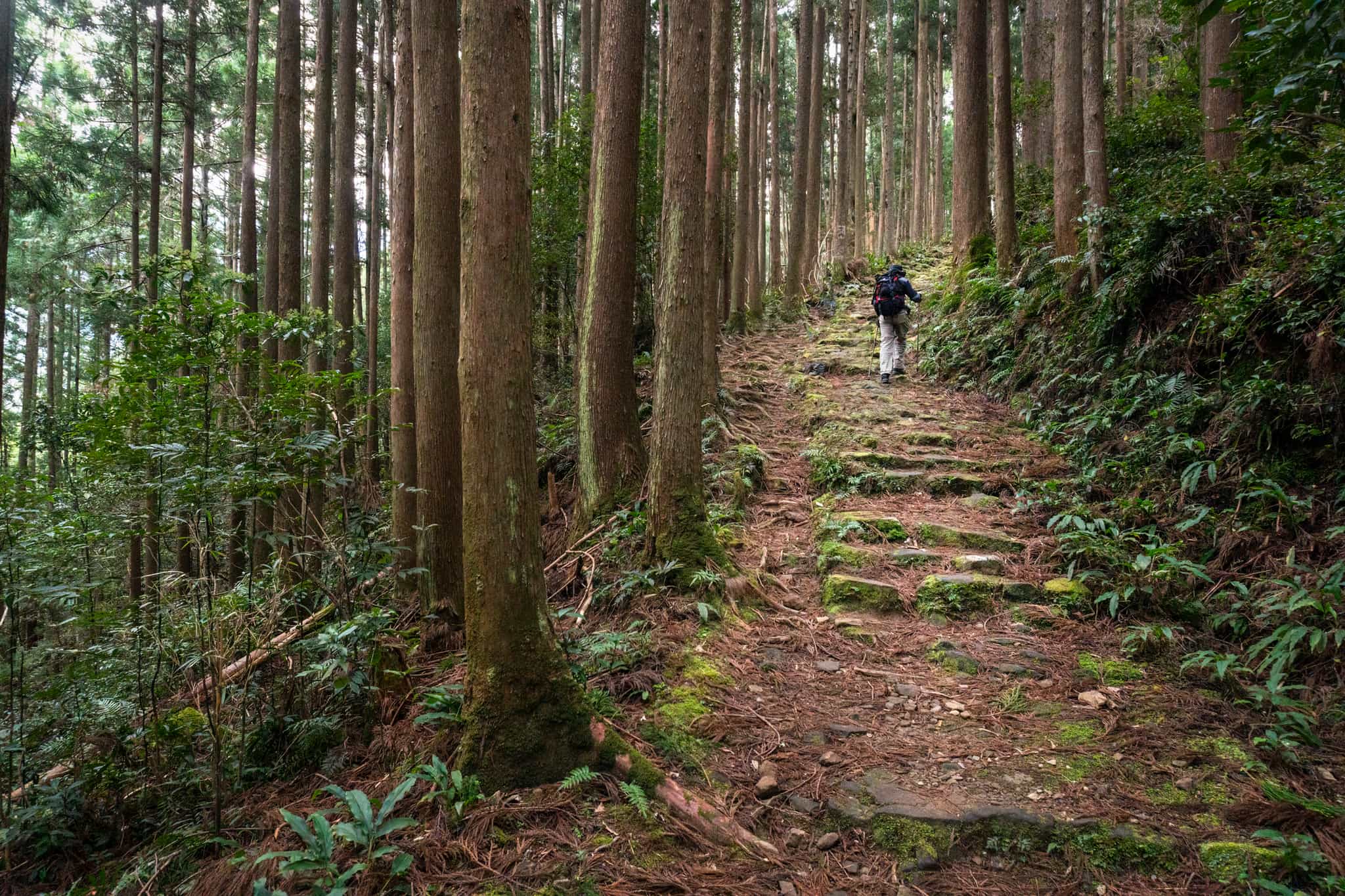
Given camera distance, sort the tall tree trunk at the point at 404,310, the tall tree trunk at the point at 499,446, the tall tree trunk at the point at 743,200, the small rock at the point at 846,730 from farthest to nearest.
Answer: the tall tree trunk at the point at 743,200 < the tall tree trunk at the point at 404,310 < the small rock at the point at 846,730 < the tall tree trunk at the point at 499,446

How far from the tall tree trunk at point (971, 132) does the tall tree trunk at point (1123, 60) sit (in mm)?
5242

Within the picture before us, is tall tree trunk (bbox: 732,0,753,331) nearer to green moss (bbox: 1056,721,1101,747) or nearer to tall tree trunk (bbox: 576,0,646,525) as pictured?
tall tree trunk (bbox: 576,0,646,525)

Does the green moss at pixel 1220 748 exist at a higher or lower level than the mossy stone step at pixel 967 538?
lower

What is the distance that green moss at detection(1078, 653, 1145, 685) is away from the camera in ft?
12.3

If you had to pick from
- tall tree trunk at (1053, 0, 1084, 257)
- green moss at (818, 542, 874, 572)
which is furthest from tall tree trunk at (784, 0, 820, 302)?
green moss at (818, 542, 874, 572)

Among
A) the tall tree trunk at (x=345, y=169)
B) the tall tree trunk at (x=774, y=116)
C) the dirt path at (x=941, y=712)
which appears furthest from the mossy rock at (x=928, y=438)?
the tall tree trunk at (x=774, y=116)

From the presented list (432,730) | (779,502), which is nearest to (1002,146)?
(779,502)

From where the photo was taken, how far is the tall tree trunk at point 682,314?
→ 5.02 metres

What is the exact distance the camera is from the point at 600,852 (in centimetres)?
250

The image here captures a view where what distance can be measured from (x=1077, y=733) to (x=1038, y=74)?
16520 mm

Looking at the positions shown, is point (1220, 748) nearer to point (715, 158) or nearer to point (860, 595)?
point (860, 595)

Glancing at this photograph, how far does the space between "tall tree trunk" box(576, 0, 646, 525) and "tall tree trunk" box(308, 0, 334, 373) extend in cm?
463

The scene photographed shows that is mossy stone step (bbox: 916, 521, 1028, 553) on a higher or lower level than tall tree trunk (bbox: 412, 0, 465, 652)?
lower

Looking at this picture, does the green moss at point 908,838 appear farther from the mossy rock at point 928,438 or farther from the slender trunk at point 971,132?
the slender trunk at point 971,132
